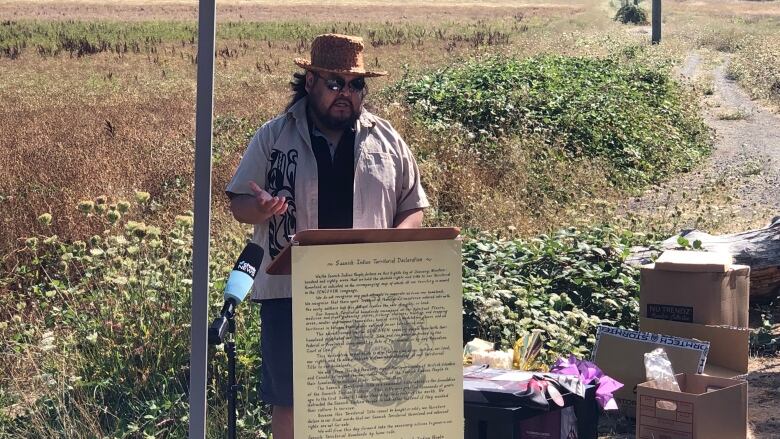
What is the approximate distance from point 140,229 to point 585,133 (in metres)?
10.1

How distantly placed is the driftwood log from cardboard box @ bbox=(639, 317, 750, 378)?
1.83m

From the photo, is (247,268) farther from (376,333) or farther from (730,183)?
(730,183)

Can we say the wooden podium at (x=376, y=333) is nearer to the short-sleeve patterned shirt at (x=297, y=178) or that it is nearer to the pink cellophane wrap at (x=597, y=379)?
the short-sleeve patterned shirt at (x=297, y=178)

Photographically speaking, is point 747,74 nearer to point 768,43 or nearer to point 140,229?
point 768,43

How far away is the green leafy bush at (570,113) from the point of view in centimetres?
1410

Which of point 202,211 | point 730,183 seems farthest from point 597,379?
point 730,183

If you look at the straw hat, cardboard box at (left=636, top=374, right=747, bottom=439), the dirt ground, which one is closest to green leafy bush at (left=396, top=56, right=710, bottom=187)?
the dirt ground

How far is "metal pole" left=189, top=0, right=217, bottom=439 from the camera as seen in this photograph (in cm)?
300

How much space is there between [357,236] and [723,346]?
294cm

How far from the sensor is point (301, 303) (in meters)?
3.27

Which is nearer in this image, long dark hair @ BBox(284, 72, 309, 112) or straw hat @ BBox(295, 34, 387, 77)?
straw hat @ BBox(295, 34, 387, 77)

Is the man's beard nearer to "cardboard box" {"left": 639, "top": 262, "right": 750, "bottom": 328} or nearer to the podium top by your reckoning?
the podium top

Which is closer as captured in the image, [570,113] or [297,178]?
[297,178]

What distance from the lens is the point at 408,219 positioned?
13.2ft
